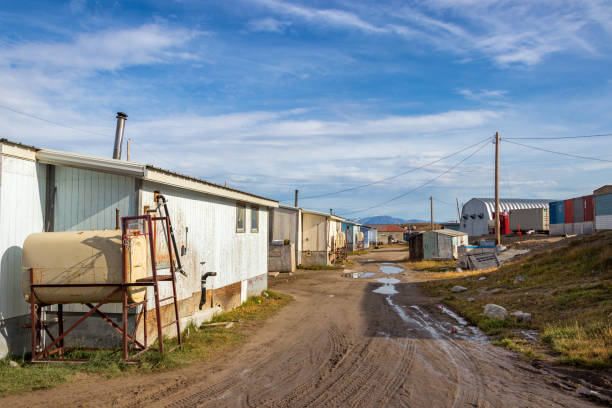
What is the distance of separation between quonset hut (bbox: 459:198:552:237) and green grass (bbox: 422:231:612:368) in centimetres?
3565

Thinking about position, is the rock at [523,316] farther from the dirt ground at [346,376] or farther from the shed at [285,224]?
the shed at [285,224]

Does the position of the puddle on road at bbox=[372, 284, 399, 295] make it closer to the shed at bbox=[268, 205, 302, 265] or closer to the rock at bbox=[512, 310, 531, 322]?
the rock at bbox=[512, 310, 531, 322]

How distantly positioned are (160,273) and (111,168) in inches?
97.0

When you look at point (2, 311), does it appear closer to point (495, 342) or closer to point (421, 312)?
point (495, 342)

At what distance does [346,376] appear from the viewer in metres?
7.16

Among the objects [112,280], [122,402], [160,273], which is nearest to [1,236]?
[112,280]

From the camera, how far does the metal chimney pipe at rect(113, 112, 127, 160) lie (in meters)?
10.6

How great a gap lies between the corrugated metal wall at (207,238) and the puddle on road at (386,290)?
5.88 metres

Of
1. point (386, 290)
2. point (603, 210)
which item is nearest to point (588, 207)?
point (603, 210)

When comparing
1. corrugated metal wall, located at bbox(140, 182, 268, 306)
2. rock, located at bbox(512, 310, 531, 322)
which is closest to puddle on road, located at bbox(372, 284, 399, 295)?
corrugated metal wall, located at bbox(140, 182, 268, 306)

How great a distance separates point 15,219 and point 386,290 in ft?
48.3

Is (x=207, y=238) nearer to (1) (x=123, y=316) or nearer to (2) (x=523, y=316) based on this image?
(1) (x=123, y=316)

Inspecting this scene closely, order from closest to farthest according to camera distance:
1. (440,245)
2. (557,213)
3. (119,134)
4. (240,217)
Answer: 1. (119,134)
2. (240,217)
3. (440,245)
4. (557,213)

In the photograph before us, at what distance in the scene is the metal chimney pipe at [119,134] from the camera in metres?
10.6
